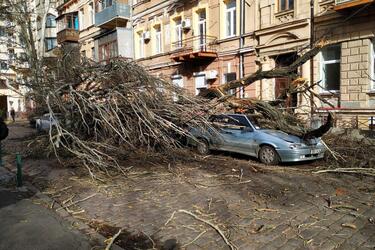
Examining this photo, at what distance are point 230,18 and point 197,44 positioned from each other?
2.69 metres

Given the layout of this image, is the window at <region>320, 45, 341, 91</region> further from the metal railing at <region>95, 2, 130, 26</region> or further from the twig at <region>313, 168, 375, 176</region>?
the metal railing at <region>95, 2, 130, 26</region>

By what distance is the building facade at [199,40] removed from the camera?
18688mm

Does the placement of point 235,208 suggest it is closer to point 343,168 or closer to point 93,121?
point 343,168

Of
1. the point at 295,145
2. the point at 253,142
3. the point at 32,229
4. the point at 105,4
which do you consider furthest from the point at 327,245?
the point at 105,4

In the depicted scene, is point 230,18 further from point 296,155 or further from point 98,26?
point 98,26

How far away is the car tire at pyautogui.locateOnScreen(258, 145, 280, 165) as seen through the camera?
9508 mm

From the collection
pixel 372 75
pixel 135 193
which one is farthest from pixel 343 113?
pixel 135 193

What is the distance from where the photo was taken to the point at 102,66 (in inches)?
432

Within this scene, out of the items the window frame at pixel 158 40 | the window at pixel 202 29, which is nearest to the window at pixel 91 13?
the window frame at pixel 158 40

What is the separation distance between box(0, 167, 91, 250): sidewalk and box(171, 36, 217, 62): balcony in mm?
14795

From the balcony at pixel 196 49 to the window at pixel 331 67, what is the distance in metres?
6.38

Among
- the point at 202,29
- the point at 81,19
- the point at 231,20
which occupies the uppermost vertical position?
the point at 81,19

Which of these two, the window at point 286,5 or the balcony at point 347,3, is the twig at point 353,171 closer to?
the balcony at point 347,3

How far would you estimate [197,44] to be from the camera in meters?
21.5
